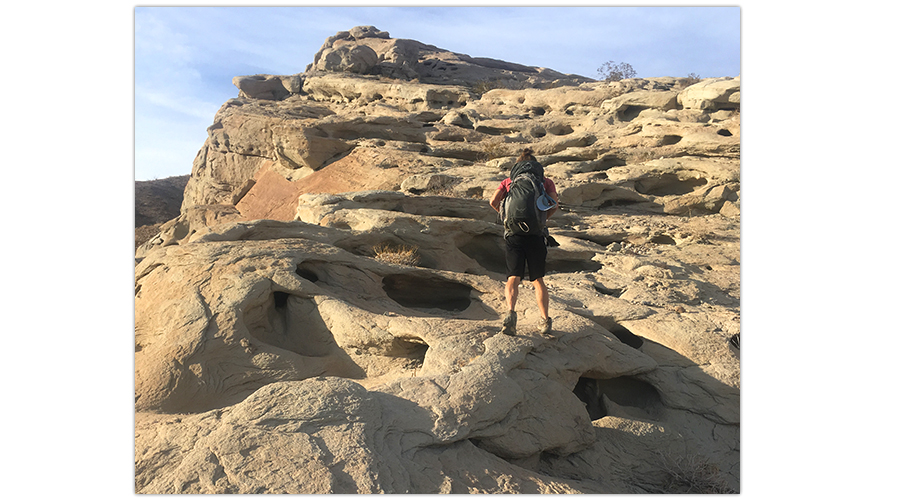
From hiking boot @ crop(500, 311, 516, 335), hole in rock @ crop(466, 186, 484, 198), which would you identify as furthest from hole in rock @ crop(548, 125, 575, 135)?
hiking boot @ crop(500, 311, 516, 335)

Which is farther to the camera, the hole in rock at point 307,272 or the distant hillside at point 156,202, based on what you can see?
the distant hillside at point 156,202

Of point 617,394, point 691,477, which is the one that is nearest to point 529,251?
point 617,394

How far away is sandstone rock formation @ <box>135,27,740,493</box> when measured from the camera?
3459mm

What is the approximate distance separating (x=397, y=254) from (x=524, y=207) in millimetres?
3411

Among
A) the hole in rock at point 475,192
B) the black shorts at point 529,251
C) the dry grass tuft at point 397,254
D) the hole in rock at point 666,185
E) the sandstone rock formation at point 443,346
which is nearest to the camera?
the sandstone rock formation at point 443,346

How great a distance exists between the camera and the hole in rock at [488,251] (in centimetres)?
959

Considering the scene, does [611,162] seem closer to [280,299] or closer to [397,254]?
[397,254]

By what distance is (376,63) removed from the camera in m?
27.1

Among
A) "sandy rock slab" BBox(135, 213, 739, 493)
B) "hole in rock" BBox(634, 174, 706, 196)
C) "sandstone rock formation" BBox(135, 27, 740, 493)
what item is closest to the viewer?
"sandy rock slab" BBox(135, 213, 739, 493)

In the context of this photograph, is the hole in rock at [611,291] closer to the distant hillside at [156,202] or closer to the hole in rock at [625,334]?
the hole in rock at [625,334]

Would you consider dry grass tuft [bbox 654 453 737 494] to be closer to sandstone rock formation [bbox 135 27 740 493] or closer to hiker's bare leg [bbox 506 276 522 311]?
sandstone rock formation [bbox 135 27 740 493]

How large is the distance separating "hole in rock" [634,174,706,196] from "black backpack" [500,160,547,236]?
983cm

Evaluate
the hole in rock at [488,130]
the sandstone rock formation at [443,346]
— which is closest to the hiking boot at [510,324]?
the sandstone rock formation at [443,346]

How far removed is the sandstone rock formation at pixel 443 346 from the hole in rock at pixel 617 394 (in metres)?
0.02
